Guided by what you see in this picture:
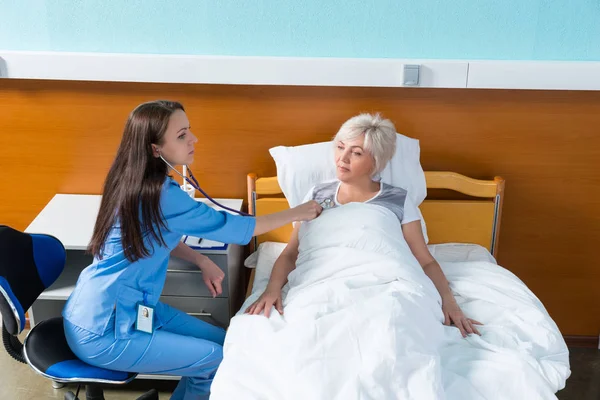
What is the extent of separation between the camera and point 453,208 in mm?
2549

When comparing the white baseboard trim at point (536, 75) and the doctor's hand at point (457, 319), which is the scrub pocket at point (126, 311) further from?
the white baseboard trim at point (536, 75)

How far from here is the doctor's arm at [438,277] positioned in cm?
198

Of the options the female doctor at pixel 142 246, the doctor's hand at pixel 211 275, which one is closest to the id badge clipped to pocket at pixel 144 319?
the female doctor at pixel 142 246

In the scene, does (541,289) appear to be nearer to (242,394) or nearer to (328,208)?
(328,208)

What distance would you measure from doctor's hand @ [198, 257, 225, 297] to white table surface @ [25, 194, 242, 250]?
413mm

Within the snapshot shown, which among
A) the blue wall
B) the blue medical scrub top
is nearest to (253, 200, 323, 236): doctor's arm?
the blue medical scrub top

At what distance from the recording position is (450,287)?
2195 mm

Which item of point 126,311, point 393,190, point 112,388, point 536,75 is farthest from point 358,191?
point 112,388

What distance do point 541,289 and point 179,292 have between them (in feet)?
5.51

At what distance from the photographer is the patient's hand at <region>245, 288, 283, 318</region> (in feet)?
6.47

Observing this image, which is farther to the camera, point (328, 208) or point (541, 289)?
point (541, 289)

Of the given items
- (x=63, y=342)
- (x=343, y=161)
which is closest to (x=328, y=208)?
(x=343, y=161)

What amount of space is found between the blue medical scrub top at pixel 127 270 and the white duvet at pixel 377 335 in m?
0.33

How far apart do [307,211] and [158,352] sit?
700 millimetres
